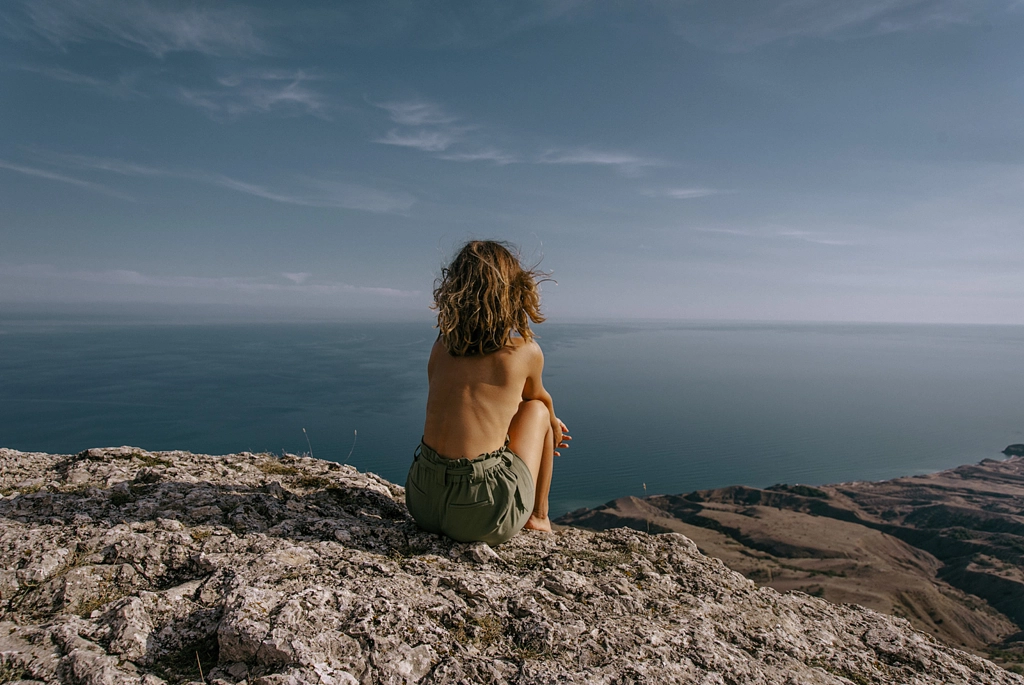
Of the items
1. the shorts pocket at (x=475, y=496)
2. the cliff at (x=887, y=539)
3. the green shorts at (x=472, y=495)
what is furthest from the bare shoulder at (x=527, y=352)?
the cliff at (x=887, y=539)

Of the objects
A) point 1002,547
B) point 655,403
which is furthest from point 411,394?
point 1002,547

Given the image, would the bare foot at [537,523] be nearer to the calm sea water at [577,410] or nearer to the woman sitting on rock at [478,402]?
the woman sitting on rock at [478,402]

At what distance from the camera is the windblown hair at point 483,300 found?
11.0 ft

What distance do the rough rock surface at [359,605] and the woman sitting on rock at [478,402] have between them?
295mm

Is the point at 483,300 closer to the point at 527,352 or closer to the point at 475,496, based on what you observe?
the point at 527,352

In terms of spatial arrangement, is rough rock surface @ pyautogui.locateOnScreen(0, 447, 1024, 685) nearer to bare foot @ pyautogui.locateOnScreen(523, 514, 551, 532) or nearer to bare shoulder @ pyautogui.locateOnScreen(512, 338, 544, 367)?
bare foot @ pyautogui.locateOnScreen(523, 514, 551, 532)

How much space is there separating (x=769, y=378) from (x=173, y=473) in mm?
116514

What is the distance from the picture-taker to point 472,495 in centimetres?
329

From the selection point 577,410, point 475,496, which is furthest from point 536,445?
point 577,410

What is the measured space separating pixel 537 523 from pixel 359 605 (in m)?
1.84

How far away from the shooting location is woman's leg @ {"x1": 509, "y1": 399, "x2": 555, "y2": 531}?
368 cm

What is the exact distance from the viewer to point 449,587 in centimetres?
283

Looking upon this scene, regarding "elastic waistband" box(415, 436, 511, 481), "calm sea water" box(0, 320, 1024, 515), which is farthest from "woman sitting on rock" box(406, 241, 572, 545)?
"calm sea water" box(0, 320, 1024, 515)

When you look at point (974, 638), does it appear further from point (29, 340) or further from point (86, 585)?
point (29, 340)
